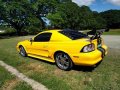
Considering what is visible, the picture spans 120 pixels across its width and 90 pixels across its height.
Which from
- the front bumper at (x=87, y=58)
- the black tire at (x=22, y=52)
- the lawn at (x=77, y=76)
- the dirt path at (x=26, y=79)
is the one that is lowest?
the dirt path at (x=26, y=79)

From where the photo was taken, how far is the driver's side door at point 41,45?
7489 mm

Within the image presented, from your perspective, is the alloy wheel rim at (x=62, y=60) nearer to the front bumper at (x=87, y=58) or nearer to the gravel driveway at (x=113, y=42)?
the front bumper at (x=87, y=58)

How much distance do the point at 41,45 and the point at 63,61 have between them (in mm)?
1525

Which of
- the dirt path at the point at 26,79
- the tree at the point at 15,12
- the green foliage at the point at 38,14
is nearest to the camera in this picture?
the dirt path at the point at 26,79

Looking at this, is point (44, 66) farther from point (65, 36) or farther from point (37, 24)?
point (37, 24)

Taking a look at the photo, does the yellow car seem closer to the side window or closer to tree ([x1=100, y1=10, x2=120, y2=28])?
the side window

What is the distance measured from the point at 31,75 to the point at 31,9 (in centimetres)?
3452

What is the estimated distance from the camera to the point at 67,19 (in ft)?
162

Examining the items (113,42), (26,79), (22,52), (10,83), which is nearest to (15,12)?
(113,42)

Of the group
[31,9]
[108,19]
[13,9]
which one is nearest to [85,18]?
[31,9]

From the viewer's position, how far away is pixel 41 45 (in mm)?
7789

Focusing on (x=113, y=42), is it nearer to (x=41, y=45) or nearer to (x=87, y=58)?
(x=41, y=45)

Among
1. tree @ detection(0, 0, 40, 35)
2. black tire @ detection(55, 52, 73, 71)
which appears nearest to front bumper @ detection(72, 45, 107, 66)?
black tire @ detection(55, 52, 73, 71)

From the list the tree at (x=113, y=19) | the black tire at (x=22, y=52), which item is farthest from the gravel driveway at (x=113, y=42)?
the tree at (x=113, y=19)
